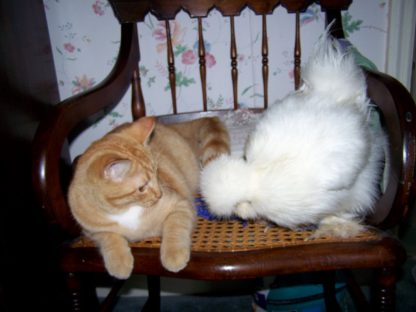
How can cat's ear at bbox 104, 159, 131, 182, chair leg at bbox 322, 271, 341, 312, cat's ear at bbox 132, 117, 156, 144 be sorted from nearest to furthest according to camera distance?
cat's ear at bbox 104, 159, 131, 182 < cat's ear at bbox 132, 117, 156, 144 < chair leg at bbox 322, 271, 341, 312

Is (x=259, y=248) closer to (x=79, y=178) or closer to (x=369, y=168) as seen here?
(x=369, y=168)

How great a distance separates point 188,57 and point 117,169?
0.61 metres

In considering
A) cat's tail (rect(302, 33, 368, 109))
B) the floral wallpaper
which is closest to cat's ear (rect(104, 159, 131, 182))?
cat's tail (rect(302, 33, 368, 109))

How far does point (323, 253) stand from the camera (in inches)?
22.7

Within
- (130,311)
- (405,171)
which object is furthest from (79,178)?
(130,311)

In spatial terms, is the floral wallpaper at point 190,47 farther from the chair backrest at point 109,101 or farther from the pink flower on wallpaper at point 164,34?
the chair backrest at point 109,101

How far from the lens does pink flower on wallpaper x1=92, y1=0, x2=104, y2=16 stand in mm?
1088

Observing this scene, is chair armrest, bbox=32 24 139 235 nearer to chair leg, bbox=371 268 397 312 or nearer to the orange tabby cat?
the orange tabby cat

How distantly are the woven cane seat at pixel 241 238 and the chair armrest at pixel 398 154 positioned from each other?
53mm

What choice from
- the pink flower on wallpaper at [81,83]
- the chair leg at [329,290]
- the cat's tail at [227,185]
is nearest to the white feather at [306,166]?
the cat's tail at [227,185]

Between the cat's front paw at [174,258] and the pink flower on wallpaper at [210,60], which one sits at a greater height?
the pink flower on wallpaper at [210,60]

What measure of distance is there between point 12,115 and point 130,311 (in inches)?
33.5

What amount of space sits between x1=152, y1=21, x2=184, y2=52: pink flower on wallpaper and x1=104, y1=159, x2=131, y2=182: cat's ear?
23.2 inches

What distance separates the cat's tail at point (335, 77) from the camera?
68 centimetres
